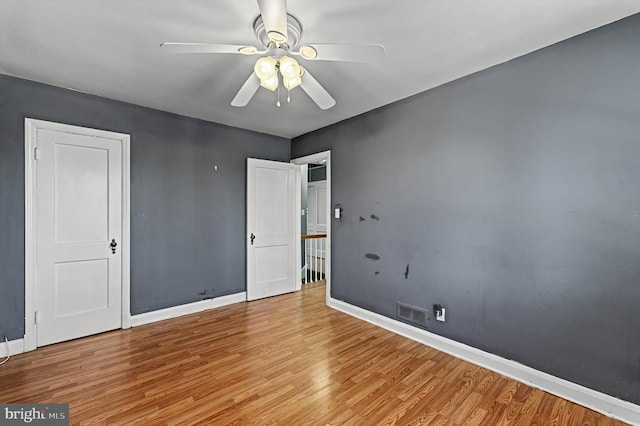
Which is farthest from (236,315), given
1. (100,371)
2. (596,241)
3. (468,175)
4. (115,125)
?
(596,241)

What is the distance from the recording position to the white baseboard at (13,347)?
2.54 meters

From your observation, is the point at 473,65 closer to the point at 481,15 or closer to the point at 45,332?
the point at 481,15

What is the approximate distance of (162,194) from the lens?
3473 mm

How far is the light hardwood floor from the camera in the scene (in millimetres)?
1846

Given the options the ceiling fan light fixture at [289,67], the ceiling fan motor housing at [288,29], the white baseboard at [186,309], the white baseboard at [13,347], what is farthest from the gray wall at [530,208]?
the white baseboard at [13,347]

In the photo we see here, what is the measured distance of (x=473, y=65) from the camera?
2.41m

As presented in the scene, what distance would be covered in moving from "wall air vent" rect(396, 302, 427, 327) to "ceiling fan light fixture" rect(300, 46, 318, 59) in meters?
2.53

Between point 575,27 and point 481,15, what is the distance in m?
0.70

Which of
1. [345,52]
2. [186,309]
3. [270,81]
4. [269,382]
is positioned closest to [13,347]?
[186,309]

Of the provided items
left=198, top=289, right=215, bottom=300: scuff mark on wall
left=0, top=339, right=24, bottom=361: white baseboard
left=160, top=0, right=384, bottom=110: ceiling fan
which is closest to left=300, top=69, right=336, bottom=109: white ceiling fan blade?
left=160, top=0, right=384, bottom=110: ceiling fan

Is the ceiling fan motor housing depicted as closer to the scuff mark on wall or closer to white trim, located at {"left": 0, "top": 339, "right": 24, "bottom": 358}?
the scuff mark on wall

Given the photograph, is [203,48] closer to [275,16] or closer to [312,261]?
[275,16]

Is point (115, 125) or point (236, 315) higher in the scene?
point (115, 125)

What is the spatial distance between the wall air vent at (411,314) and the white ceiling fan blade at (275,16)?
2.69m
